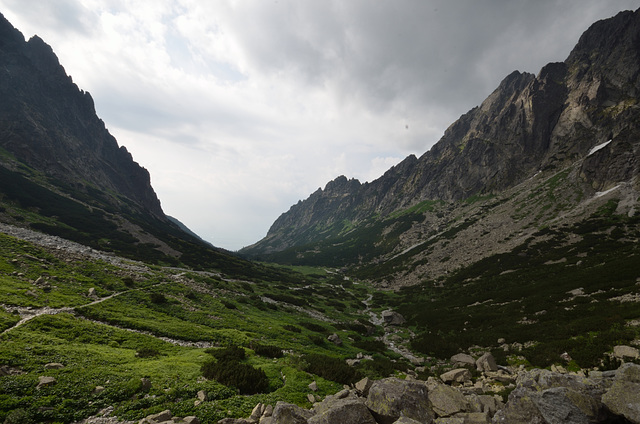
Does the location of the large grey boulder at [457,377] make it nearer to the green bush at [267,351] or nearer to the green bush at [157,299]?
the green bush at [267,351]

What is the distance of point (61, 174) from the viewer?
416ft

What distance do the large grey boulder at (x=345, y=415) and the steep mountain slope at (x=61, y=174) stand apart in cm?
6592

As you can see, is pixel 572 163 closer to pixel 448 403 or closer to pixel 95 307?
pixel 448 403

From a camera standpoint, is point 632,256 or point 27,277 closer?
point 27,277

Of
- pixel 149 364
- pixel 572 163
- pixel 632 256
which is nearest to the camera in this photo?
pixel 149 364

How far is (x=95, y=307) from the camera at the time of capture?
23766 millimetres

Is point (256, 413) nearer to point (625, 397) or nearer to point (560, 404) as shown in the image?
point (560, 404)

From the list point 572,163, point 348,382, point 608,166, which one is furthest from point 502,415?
point 572,163

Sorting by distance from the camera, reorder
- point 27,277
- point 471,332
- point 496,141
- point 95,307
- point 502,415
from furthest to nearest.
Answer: point 496,141
point 471,332
point 27,277
point 95,307
point 502,415

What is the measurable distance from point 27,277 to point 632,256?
80.2 meters

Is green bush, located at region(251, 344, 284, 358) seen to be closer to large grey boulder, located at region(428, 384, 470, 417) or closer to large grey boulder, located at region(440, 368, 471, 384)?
large grey boulder, located at region(440, 368, 471, 384)

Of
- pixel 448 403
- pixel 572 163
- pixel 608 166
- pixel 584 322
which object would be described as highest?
pixel 572 163

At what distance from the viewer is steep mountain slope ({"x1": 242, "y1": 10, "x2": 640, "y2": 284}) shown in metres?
78.2

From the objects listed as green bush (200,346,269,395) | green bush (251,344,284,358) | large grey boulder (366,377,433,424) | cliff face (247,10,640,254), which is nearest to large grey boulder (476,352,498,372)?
large grey boulder (366,377,433,424)
